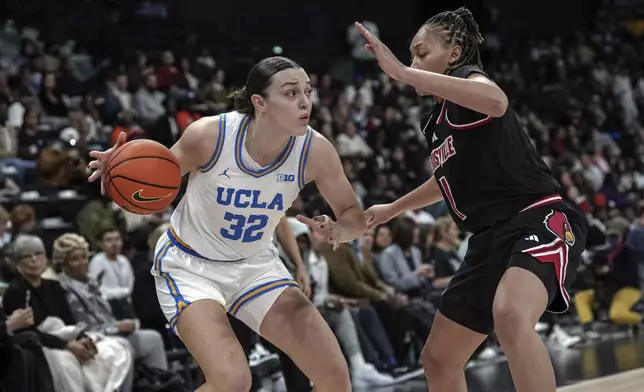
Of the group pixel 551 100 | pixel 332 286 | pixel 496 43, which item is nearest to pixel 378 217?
pixel 332 286

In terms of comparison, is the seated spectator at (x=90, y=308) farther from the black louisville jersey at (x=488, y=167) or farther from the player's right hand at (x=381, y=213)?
the black louisville jersey at (x=488, y=167)

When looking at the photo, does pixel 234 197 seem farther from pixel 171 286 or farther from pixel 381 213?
pixel 381 213

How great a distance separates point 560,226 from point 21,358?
3.56m

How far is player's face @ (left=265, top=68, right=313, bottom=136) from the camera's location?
415cm

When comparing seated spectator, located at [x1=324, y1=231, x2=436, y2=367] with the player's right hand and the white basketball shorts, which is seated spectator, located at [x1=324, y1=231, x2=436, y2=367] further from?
the white basketball shorts

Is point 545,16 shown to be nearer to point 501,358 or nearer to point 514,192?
point 501,358

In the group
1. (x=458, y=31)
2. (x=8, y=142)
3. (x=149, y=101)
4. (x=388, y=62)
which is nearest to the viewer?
(x=388, y=62)

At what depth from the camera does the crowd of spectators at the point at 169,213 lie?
663cm

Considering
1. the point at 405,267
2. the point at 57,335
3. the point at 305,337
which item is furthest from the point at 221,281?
the point at 405,267

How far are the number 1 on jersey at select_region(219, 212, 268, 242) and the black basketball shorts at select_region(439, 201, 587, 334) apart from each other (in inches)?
33.1

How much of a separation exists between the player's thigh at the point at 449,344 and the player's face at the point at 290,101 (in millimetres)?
998

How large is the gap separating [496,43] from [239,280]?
17.1 metres

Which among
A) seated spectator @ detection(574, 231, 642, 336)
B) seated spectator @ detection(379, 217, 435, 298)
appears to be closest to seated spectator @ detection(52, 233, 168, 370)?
seated spectator @ detection(379, 217, 435, 298)

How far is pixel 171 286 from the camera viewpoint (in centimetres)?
418
